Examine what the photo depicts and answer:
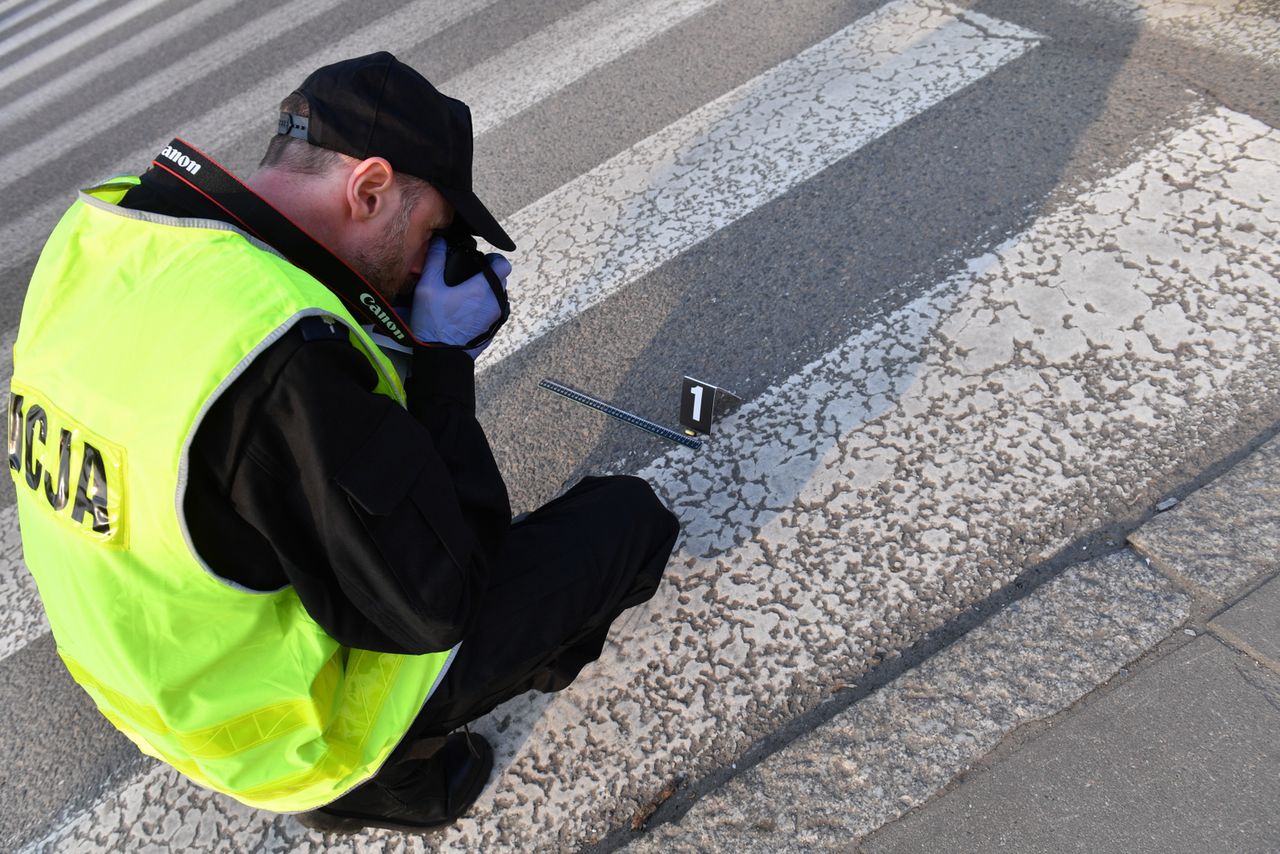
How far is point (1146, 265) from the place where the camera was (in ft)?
8.84

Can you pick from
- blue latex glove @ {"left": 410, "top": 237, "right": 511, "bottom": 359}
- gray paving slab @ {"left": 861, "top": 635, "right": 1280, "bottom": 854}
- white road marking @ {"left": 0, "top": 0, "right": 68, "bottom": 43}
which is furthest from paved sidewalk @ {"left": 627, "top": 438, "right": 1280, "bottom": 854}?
white road marking @ {"left": 0, "top": 0, "right": 68, "bottom": 43}

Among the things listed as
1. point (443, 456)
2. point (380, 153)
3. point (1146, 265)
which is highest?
point (380, 153)

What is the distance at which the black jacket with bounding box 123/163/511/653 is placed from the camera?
142 centimetres

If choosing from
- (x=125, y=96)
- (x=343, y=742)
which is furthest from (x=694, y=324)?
(x=125, y=96)

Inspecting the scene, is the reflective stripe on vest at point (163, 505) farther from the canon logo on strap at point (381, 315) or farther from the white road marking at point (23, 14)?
the white road marking at point (23, 14)

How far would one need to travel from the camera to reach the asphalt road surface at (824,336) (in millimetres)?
2145

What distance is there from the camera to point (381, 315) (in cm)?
180

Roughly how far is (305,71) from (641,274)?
323cm

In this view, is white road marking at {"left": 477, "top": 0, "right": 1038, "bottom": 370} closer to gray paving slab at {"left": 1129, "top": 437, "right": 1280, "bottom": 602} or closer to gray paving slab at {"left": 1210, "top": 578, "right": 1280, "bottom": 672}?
gray paving slab at {"left": 1129, "top": 437, "right": 1280, "bottom": 602}

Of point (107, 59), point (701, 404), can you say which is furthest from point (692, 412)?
point (107, 59)

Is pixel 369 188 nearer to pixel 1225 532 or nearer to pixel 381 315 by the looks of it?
pixel 381 315

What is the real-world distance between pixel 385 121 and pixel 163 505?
0.82 meters

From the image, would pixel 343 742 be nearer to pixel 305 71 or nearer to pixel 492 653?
pixel 492 653

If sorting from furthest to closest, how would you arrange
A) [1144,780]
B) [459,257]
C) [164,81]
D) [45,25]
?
1. [45,25]
2. [164,81]
3. [459,257]
4. [1144,780]
